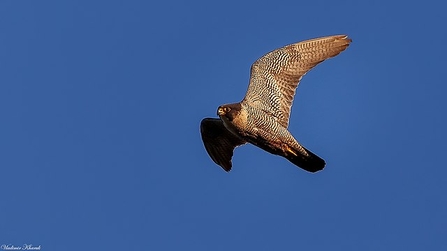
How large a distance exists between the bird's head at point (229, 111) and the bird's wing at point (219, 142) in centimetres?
207

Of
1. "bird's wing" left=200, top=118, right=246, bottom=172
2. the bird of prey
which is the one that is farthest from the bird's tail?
"bird's wing" left=200, top=118, right=246, bottom=172

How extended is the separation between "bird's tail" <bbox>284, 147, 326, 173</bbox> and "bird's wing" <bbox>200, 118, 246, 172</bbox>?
1.92m

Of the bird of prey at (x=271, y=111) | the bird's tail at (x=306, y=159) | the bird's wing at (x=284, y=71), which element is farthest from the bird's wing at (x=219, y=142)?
the bird's tail at (x=306, y=159)

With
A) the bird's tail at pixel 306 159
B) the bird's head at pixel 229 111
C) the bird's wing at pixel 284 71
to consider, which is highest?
the bird's wing at pixel 284 71

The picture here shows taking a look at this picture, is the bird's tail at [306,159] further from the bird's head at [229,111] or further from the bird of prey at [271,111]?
the bird's head at [229,111]

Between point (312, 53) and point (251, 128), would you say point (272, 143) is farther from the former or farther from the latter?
point (312, 53)

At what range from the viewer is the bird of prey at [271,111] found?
49.1 feet

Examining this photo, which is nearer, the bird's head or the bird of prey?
the bird's head

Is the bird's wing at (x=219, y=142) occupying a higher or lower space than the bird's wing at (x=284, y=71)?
lower

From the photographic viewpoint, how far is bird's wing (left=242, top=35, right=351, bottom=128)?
15.9 m

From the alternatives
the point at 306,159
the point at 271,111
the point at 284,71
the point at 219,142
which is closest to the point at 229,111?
the point at 271,111

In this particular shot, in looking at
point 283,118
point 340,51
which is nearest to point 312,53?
point 340,51

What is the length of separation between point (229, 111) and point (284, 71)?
2.38 m

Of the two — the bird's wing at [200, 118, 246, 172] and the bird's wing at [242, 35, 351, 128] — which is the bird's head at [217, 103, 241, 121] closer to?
the bird's wing at [242, 35, 351, 128]
